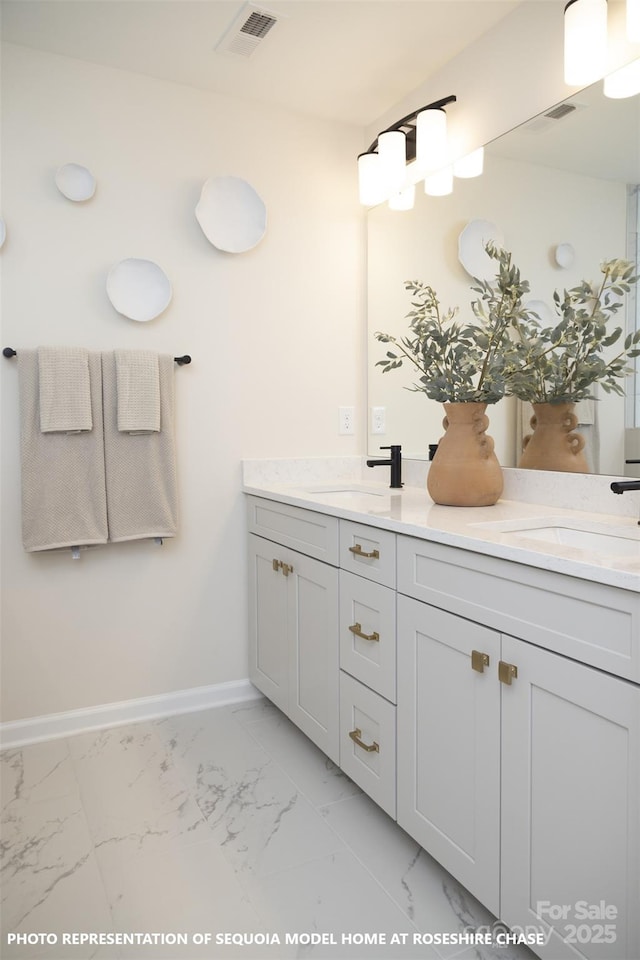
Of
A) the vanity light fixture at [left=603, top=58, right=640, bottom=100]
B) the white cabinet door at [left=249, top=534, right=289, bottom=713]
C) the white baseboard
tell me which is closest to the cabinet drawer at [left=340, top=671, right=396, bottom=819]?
the white cabinet door at [left=249, top=534, right=289, bottom=713]

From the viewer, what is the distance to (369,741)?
1774 millimetres

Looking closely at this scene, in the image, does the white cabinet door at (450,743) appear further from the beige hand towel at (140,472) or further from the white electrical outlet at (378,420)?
the white electrical outlet at (378,420)

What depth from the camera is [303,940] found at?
1.39 meters

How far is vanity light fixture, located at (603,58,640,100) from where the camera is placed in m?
1.59

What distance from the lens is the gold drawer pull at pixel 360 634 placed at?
1.72m

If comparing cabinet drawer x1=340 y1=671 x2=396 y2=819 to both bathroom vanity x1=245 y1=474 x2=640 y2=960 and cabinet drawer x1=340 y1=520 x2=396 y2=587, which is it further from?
cabinet drawer x1=340 y1=520 x2=396 y2=587

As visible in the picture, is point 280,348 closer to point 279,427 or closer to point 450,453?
point 279,427

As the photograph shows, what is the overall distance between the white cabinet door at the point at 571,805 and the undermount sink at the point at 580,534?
1.32 ft

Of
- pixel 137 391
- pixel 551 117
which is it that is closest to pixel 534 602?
pixel 551 117

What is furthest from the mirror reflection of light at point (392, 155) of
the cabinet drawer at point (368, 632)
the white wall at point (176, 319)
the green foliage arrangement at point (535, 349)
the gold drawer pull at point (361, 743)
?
the gold drawer pull at point (361, 743)

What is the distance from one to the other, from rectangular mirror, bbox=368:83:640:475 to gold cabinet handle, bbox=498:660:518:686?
2.30 feet

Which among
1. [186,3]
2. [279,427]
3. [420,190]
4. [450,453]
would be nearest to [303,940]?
[450,453]

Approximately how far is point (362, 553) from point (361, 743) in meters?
0.52

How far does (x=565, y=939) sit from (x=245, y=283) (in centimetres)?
223
